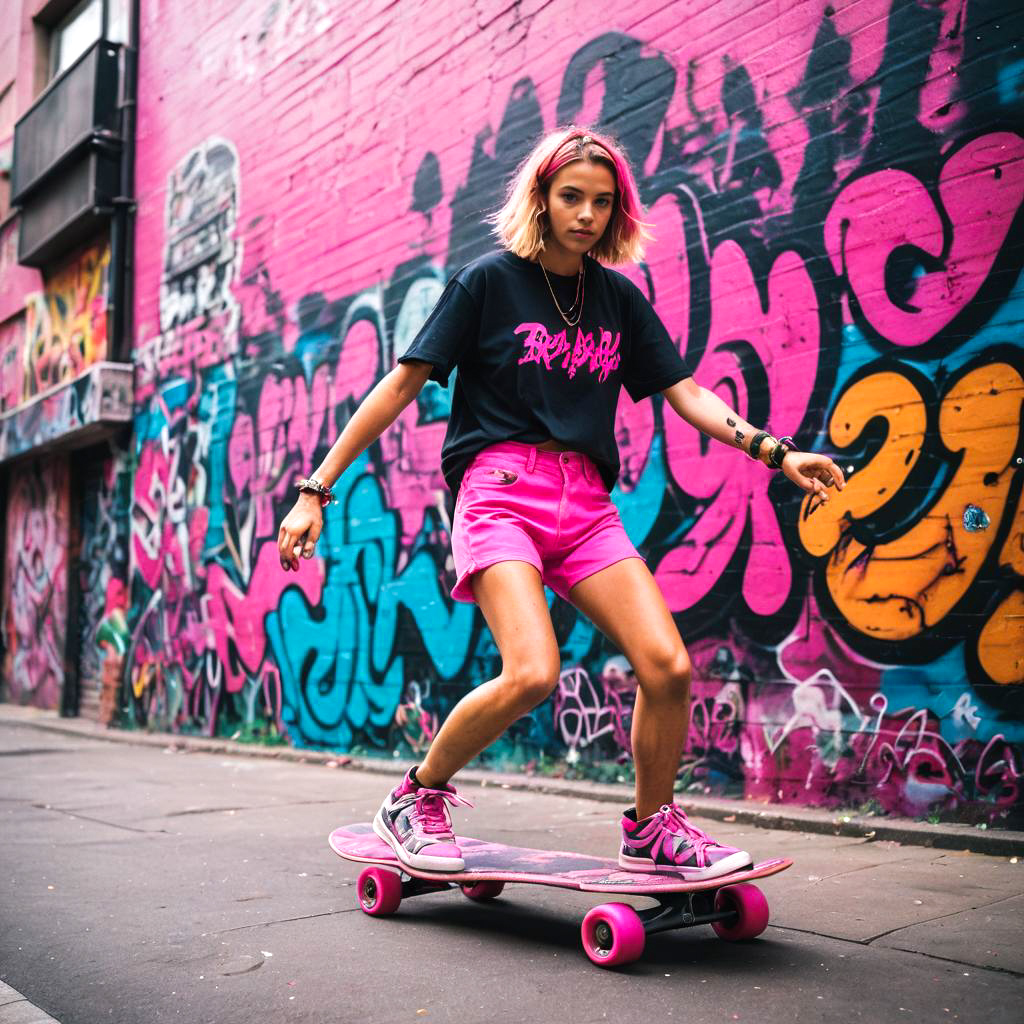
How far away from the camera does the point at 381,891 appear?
3.32 metres

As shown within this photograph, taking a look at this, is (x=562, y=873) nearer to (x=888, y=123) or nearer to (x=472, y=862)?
(x=472, y=862)

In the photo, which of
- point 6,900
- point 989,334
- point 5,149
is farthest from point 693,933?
point 5,149

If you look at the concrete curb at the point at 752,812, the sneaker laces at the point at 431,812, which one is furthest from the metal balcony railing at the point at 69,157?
the sneaker laces at the point at 431,812

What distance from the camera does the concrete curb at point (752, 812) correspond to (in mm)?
4238

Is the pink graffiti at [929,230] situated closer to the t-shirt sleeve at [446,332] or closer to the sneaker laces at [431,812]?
the t-shirt sleeve at [446,332]

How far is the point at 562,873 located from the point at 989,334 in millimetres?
2939

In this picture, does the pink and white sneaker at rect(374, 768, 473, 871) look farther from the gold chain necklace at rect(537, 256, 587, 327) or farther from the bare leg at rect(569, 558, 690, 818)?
the gold chain necklace at rect(537, 256, 587, 327)

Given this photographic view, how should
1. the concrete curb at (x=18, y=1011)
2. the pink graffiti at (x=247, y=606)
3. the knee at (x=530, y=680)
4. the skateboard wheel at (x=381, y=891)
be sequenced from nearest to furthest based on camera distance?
the concrete curb at (x=18, y=1011) → the knee at (x=530, y=680) → the skateboard wheel at (x=381, y=891) → the pink graffiti at (x=247, y=606)

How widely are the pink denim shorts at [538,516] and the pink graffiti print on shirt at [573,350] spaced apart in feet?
0.84

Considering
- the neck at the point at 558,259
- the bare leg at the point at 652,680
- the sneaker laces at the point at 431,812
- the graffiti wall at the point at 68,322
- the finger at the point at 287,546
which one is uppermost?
the graffiti wall at the point at 68,322

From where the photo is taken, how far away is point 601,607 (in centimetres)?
305

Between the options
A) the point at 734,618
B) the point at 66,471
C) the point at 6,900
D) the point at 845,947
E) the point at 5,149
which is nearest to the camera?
the point at 845,947

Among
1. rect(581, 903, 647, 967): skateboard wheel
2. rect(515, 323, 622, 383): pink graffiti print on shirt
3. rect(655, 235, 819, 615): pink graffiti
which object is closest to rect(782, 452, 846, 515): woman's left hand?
rect(515, 323, 622, 383): pink graffiti print on shirt

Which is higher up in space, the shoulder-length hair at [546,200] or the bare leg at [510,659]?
the shoulder-length hair at [546,200]
